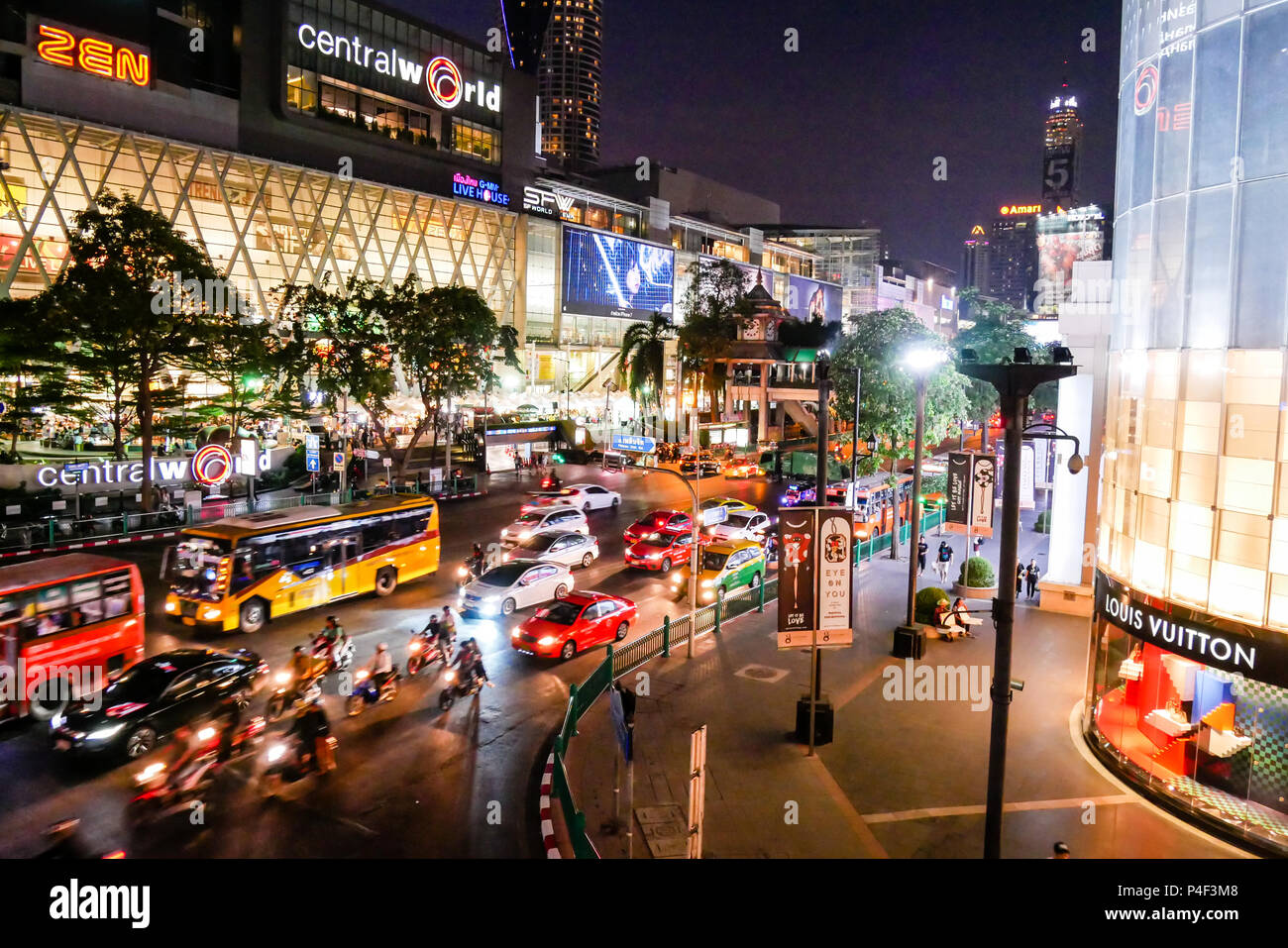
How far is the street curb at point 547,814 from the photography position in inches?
431

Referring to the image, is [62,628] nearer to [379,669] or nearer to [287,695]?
[287,695]

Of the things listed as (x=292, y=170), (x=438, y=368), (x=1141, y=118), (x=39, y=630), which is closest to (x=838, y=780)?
(x=1141, y=118)

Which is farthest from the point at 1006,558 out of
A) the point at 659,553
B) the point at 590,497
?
the point at 590,497

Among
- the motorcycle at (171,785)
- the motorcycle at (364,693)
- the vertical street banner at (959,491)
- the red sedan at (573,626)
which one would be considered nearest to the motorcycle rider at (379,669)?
the motorcycle at (364,693)

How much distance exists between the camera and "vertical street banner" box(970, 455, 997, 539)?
20.7 metres

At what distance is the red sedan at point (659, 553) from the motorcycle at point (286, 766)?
1574cm

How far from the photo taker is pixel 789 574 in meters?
14.2

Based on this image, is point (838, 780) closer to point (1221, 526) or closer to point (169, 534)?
point (1221, 526)

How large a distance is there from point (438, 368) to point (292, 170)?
2498cm

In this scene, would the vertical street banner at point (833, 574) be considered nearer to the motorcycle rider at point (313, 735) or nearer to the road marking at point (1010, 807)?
the road marking at point (1010, 807)

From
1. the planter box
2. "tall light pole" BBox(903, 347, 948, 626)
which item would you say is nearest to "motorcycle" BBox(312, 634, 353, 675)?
"tall light pole" BBox(903, 347, 948, 626)

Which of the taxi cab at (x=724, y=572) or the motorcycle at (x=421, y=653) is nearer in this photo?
the motorcycle at (x=421, y=653)

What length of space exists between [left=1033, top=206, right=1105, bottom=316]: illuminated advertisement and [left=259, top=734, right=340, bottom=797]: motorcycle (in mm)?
102468

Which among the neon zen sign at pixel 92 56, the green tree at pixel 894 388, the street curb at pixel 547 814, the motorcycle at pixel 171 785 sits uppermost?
the neon zen sign at pixel 92 56
